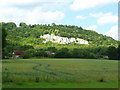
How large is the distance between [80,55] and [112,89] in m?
114

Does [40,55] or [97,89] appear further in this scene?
[40,55]

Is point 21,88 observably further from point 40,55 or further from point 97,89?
point 40,55

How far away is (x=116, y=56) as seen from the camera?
378 ft

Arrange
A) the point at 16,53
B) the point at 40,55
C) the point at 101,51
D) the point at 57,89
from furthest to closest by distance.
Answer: the point at 101,51 → the point at 16,53 → the point at 40,55 → the point at 57,89

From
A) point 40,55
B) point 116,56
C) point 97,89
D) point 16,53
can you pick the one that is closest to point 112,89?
point 97,89

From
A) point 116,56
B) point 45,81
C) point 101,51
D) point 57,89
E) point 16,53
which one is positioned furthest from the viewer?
point 101,51

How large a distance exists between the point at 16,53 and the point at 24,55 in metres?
18.8

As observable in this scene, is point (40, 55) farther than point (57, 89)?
Yes

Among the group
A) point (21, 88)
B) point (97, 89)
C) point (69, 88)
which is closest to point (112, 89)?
point (97, 89)

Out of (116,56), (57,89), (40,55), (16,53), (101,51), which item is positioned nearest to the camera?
(57,89)

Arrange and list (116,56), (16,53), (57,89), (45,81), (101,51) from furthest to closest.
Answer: (101,51) → (16,53) → (116,56) → (45,81) → (57,89)

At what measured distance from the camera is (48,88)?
1675 cm

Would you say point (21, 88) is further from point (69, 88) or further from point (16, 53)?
point (16, 53)

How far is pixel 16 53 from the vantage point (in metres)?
136
